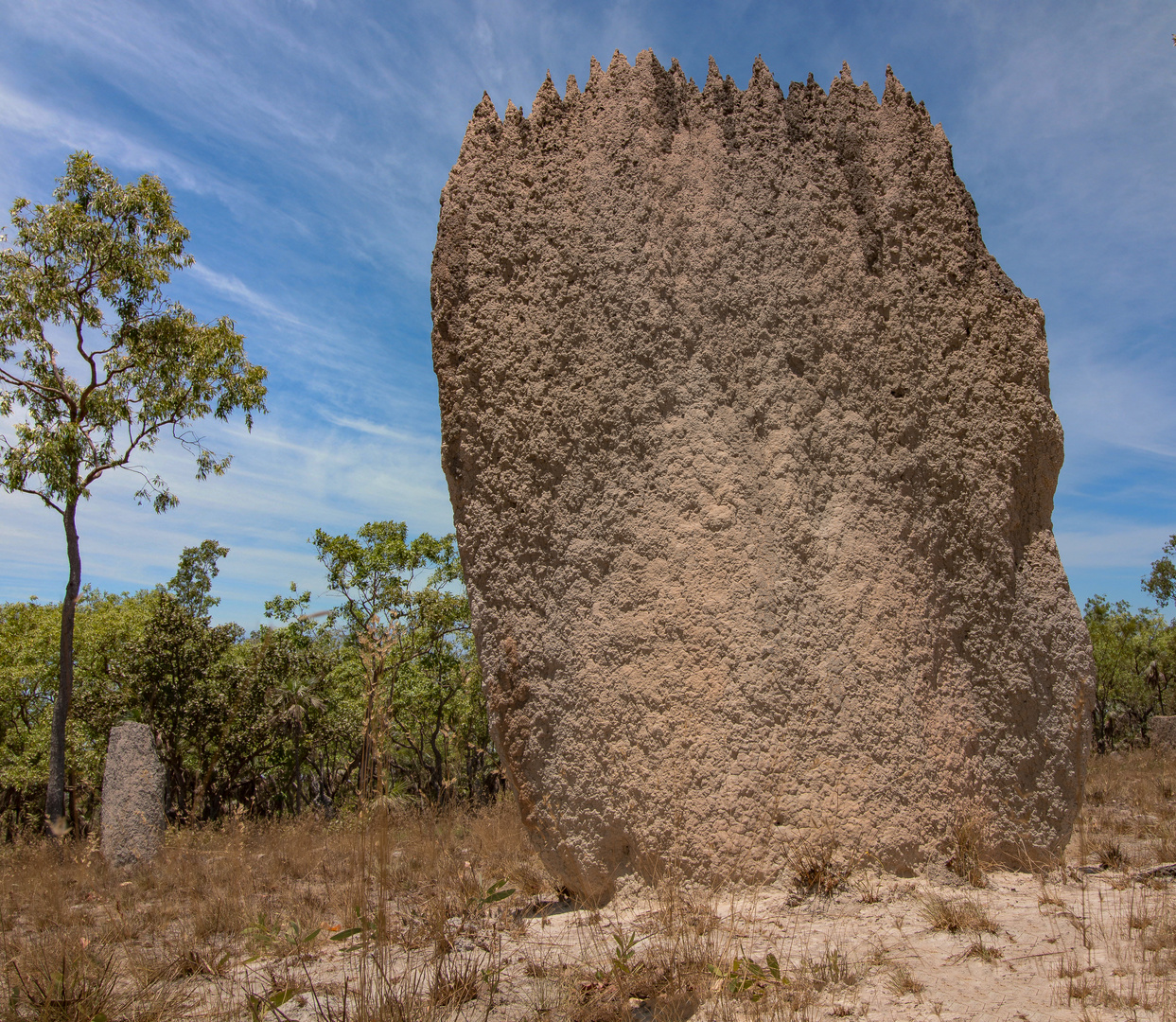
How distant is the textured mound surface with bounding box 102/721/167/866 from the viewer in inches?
288

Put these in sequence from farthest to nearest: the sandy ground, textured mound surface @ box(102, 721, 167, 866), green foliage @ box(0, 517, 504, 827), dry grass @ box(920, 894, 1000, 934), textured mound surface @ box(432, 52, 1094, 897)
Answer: green foliage @ box(0, 517, 504, 827)
textured mound surface @ box(102, 721, 167, 866)
textured mound surface @ box(432, 52, 1094, 897)
dry grass @ box(920, 894, 1000, 934)
the sandy ground

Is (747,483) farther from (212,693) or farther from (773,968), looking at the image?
A: (212,693)

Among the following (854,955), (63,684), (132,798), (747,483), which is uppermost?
(747,483)

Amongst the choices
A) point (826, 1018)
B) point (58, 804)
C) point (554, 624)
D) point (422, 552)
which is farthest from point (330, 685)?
point (826, 1018)

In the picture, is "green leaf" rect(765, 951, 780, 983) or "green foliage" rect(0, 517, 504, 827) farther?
"green foliage" rect(0, 517, 504, 827)

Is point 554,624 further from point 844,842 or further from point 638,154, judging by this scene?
point 638,154

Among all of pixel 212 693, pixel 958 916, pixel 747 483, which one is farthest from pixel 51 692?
pixel 958 916

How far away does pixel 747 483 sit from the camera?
3.14m

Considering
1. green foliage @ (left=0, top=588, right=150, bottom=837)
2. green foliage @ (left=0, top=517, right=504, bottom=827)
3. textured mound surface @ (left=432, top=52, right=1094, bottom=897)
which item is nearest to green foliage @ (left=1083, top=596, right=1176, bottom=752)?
green foliage @ (left=0, top=517, right=504, bottom=827)

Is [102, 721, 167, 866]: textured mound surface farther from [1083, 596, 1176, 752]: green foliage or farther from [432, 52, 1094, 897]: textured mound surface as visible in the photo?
[1083, 596, 1176, 752]: green foliage

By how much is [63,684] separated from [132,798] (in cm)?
331

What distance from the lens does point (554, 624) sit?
3.12 m

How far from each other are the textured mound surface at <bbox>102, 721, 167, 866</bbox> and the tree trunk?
2.40m

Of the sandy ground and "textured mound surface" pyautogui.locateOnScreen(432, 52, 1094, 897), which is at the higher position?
"textured mound surface" pyautogui.locateOnScreen(432, 52, 1094, 897)
